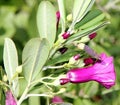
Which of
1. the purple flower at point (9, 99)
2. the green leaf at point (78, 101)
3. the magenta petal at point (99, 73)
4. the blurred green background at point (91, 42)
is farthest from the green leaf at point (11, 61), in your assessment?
the green leaf at point (78, 101)

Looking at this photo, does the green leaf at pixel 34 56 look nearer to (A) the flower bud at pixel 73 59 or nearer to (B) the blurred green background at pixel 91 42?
(A) the flower bud at pixel 73 59

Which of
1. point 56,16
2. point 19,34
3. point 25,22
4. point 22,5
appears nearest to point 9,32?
point 19,34

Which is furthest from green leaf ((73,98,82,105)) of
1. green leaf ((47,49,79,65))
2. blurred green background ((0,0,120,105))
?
green leaf ((47,49,79,65))

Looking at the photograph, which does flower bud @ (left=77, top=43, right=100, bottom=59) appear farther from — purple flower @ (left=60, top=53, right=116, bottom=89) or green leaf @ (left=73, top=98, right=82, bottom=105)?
green leaf @ (left=73, top=98, right=82, bottom=105)

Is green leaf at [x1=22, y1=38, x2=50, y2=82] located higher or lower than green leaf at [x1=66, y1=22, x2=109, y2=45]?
lower

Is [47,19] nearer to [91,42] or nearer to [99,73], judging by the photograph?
[99,73]

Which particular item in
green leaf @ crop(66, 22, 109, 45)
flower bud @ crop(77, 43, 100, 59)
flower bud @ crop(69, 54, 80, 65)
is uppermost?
green leaf @ crop(66, 22, 109, 45)

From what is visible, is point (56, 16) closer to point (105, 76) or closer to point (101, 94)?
point (105, 76)
